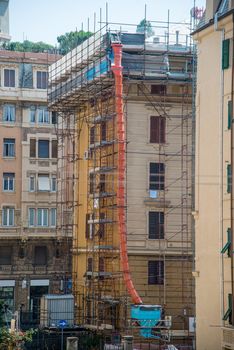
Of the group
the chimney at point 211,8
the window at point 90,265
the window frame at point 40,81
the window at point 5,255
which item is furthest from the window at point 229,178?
the window frame at point 40,81

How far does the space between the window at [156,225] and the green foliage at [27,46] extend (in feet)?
94.6

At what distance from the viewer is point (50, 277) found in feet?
237

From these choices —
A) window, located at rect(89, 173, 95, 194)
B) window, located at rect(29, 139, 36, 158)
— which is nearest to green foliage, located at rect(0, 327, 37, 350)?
window, located at rect(89, 173, 95, 194)

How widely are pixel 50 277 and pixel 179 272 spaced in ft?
69.1

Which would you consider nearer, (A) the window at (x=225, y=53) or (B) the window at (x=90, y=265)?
(A) the window at (x=225, y=53)

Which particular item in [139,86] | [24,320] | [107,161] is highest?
[139,86]

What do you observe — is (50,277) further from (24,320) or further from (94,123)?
(94,123)

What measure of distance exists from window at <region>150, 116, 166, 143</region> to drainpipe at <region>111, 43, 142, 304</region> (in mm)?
2090

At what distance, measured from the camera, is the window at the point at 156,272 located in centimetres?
5212

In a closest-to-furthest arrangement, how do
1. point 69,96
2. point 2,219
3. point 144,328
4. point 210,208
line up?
point 210,208, point 144,328, point 69,96, point 2,219

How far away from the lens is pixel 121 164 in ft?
167

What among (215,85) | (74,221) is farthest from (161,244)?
(215,85)

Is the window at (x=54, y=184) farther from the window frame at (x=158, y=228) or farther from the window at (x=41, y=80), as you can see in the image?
the window frame at (x=158, y=228)

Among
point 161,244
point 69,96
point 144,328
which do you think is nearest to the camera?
point 144,328
